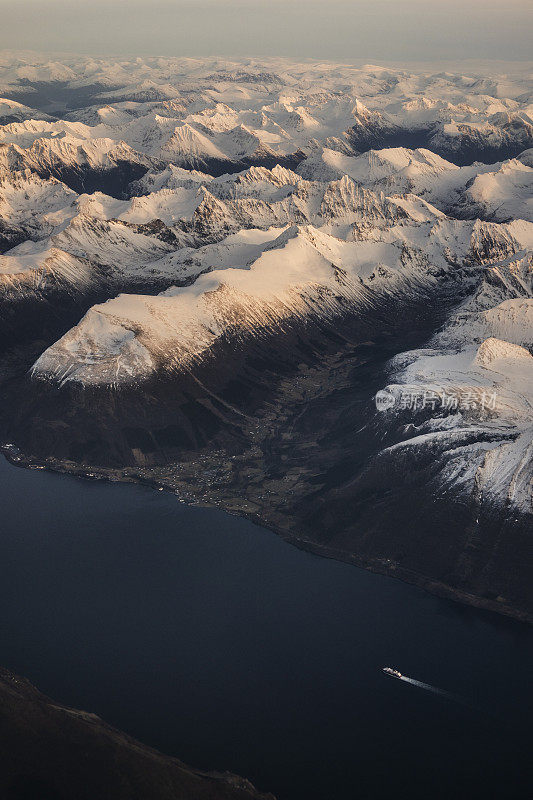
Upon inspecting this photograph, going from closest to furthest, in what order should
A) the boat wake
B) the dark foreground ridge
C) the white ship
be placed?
the dark foreground ridge
the boat wake
the white ship

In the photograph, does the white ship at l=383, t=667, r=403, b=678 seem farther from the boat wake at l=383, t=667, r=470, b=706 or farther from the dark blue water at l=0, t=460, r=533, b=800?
the dark blue water at l=0, t=460, r=533, b=800

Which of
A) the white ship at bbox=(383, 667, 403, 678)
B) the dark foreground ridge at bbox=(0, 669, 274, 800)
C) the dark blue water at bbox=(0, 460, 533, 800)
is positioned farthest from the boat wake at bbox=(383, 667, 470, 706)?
the dark foreground ridge at bbox=(0, 669, 274, 800)

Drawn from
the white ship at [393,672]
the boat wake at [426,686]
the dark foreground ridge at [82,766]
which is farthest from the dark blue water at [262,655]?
the dark foreground ridge at [82,766]

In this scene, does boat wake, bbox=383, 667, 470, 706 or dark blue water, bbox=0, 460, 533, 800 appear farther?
boat wake, bbox=383, 667, 470, 706

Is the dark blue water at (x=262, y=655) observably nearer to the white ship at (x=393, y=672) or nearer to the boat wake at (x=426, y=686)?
the boat wake at (x=426, y=686)

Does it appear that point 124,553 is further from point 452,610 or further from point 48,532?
point 452,610

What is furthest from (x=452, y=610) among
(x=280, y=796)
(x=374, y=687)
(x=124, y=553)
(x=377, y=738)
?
(x=124, y=553)

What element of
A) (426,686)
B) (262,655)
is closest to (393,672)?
(426,686)

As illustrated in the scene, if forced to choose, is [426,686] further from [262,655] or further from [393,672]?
[262,655]
